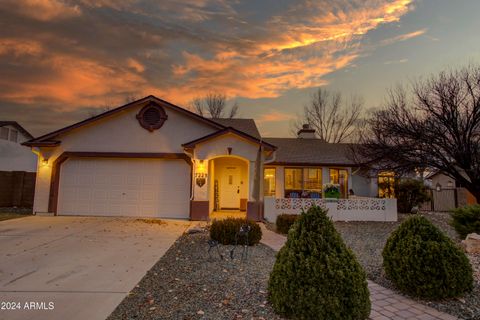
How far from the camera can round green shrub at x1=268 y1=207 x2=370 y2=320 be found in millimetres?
3219

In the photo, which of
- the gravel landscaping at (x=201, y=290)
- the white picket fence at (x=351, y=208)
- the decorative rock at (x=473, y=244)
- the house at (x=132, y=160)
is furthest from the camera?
the house at (x=132, y=160)

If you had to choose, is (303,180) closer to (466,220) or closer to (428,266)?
(466,220)

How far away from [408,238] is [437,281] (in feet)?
2.27

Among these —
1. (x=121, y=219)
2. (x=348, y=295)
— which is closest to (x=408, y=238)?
(x=348, y=295)

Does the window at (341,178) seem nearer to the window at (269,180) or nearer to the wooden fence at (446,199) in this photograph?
the window at (269,180)

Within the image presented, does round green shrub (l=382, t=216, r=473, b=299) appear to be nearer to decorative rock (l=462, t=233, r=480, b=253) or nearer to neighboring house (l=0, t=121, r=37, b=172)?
decorative rock (l=462, t=233, r=480, b=253)

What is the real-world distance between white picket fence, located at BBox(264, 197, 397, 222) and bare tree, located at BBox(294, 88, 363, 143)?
19.8 m

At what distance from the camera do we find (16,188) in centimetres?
1577

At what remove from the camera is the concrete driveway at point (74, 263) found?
3961mm

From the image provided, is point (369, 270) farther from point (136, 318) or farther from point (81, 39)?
point (81, 39)

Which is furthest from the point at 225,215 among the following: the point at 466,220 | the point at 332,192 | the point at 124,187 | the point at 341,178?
the point at 466,220

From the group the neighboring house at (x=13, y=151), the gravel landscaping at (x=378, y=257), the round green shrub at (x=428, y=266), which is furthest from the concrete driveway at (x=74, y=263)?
the neighboring house at (x=13, y=151)

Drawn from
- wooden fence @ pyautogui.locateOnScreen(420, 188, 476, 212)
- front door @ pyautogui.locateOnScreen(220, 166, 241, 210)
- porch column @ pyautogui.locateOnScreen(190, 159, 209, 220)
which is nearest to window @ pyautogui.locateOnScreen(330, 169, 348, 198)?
wooden fence @ pyautogui.locateOnScreen(420, 188, 476, 212)

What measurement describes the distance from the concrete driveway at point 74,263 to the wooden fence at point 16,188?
5662 millimetres
